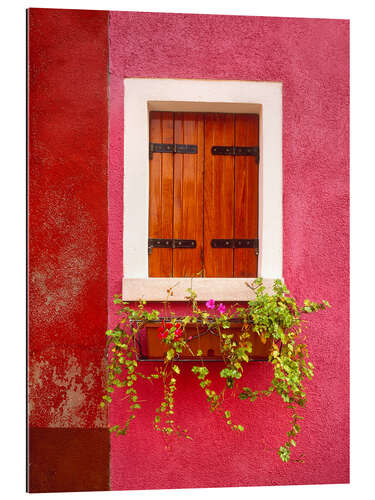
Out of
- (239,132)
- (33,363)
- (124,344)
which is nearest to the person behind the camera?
(124,344)

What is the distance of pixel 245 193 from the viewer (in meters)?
2.77

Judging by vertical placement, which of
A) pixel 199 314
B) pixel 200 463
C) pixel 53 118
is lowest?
pixel 200 463

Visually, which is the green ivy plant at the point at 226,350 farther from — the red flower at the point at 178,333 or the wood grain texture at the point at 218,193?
the wood grain texture at the point at 218,193

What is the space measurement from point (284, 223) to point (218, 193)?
50 cm

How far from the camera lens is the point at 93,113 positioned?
2604mm

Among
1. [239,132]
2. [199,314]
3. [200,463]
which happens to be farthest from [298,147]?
[200,463]

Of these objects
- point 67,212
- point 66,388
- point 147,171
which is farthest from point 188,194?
point 66,388

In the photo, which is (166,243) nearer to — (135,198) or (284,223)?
(135,198)

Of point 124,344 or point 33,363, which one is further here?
point 33,363

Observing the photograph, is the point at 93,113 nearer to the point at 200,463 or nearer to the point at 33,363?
the point at 33,363

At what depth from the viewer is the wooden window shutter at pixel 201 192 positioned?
2727 millimetres

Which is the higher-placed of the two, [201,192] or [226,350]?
[201,192]

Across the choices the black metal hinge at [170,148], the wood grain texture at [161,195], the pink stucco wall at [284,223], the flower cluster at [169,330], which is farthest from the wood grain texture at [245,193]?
the flower cluster at [169,330]

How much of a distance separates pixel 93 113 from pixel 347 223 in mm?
1888
